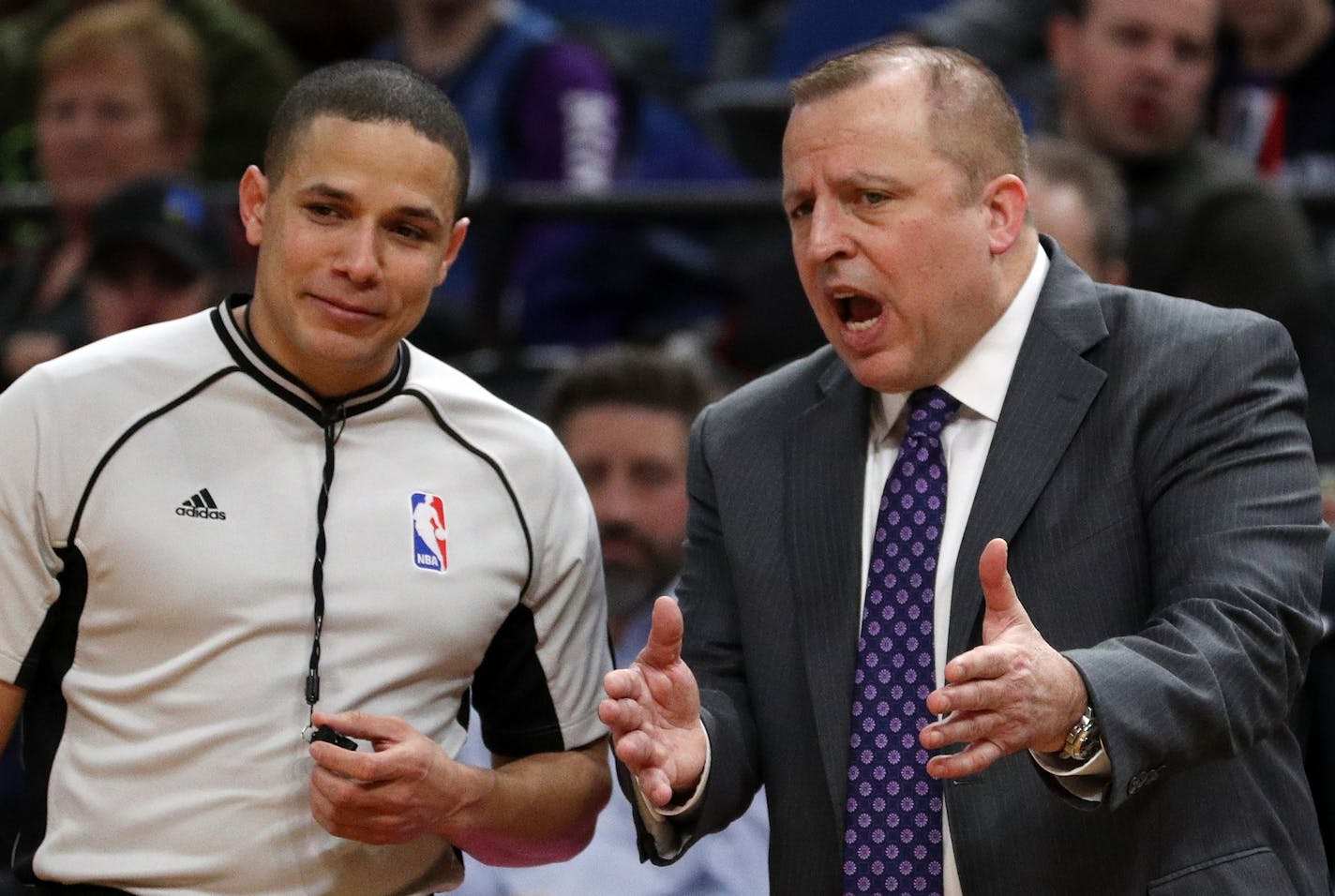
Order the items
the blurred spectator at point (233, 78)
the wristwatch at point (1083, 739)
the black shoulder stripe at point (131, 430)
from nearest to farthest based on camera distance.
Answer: the wristwatch at point (1083, 739) → the black shoulder stripe at point (131, 430) → the blurred spectator at point (233, 78)

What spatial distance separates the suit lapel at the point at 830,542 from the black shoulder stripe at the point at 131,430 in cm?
85

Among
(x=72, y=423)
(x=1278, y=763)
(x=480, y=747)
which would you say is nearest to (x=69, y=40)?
(x=480, y=747)

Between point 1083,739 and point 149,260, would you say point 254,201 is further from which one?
point 149,260

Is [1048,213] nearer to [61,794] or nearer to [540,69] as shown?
[540,69]

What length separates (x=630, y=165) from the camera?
6711mm

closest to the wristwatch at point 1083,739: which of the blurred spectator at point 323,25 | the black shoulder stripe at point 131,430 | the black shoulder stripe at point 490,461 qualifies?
the black shoulder stripe at point 490,461

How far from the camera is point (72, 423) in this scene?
2742mm

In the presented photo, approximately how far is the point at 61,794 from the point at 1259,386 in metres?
1.72

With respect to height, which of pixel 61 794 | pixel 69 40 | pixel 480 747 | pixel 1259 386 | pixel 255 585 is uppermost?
pixel 69 40

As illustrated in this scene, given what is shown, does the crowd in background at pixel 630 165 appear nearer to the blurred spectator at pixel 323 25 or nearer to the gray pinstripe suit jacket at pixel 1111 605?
the blurred spectator at pixel 323 25

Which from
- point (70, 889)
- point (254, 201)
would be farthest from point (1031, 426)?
point (70, 889)

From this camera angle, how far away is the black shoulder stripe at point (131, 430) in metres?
2.71

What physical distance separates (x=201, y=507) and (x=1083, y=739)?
120 cm

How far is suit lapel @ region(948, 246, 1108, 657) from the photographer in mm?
2807
